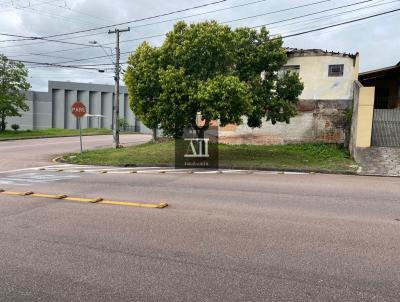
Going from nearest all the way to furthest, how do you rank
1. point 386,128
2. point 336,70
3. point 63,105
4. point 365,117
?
point 365,117, point 386,128, point 336,70, point 63,105

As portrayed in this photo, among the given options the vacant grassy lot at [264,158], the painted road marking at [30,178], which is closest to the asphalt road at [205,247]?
the painted road marking at [30,178]

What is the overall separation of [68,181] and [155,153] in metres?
9.34

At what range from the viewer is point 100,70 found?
27344 mm

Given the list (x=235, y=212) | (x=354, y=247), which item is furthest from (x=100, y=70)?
(x=354, y=247)

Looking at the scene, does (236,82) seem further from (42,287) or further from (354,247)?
(42,287)

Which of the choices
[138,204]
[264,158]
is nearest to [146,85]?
[264,158]

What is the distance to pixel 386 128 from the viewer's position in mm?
18609

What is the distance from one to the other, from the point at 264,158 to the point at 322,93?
7158 mm

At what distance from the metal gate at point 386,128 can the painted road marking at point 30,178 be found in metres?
13.5

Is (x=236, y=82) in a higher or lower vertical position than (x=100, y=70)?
lower

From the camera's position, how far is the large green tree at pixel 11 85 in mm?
40000

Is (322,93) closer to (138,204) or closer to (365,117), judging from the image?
(365,117)

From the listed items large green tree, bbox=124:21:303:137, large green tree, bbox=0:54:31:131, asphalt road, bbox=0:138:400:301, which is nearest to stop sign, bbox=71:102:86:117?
large green tree, bbox=124:21:303:137

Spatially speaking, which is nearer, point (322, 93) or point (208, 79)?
point (208, 79)
